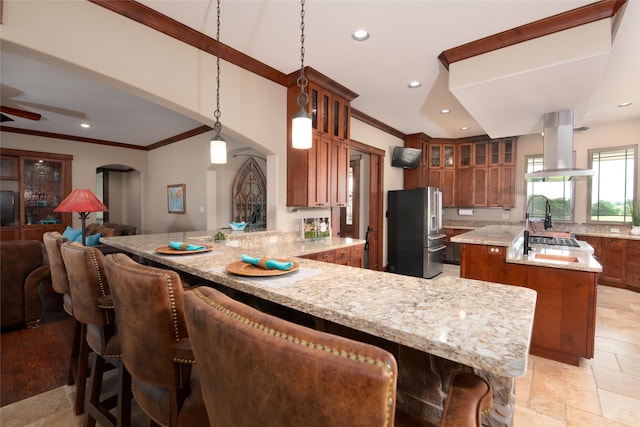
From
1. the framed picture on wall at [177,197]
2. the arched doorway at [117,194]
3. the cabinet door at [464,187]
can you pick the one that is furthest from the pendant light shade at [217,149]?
the arched doorway at [117,194]

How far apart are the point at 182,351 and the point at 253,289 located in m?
0.32

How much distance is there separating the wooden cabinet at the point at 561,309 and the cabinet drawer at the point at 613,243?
10.3ft

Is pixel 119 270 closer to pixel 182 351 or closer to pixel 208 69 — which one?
pixel 182 351

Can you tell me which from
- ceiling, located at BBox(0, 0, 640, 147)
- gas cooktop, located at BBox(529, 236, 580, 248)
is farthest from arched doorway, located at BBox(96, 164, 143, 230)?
gas cooktop, located at BBox(529, 236, 580, 248)

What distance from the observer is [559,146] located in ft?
11.3

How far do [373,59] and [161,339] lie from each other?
307 cm

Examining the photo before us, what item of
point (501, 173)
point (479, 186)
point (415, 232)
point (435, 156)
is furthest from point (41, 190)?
point (501, 173)

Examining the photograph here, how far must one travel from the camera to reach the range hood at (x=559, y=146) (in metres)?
3.38

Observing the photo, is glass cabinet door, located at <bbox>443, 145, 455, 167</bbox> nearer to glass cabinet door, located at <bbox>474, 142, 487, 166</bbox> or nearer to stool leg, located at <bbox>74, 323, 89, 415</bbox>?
glass cabinet door, located at <bbox>474, 142, 487, 166</bbox>

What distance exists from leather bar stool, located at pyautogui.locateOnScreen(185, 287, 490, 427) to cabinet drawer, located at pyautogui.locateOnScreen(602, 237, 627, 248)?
19.8 feet

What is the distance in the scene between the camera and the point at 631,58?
113 inches

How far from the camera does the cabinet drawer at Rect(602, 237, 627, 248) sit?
176 inches

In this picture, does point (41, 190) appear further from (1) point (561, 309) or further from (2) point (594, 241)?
(2) point (594, 241)

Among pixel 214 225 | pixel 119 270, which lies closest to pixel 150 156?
pixel 214 225
